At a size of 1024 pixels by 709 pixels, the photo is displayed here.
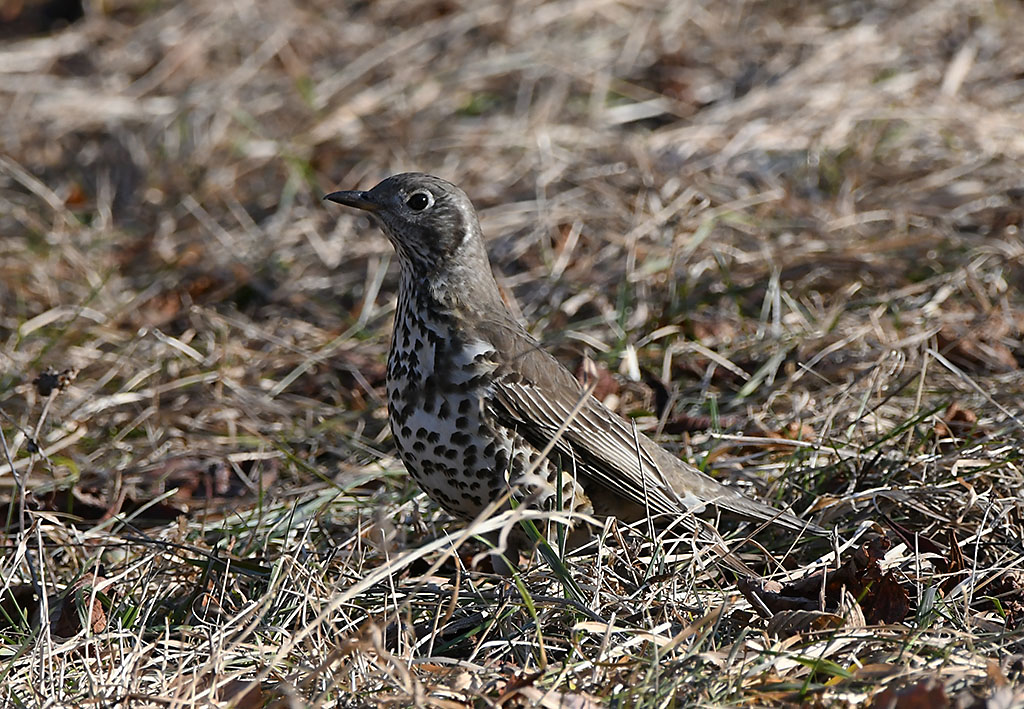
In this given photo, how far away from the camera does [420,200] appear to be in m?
3.89

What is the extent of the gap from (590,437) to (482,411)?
0.35 m

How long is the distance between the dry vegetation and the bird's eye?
0.97 meters

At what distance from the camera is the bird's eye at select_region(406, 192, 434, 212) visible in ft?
12.7

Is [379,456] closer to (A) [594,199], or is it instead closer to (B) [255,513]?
(B) [255,513]

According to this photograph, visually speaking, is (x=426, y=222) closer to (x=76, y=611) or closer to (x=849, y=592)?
(x=76, y=611)

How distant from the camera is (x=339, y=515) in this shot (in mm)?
4094

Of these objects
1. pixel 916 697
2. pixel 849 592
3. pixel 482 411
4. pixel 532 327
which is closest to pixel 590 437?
pixel 482 411

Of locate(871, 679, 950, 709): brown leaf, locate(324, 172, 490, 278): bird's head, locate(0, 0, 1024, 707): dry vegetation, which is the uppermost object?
locate(324, 172, 490, 278): bird's head

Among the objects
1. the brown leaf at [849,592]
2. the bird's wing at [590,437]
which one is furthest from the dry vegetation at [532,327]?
the bird's wing at [590,437]

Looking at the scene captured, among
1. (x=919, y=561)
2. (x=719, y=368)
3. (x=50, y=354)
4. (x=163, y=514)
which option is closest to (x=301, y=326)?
(x=50, y=354)

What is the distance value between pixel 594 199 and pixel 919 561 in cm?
320

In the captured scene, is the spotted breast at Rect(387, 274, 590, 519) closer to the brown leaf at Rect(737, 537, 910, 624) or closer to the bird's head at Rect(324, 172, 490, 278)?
the bird's head at Rect(324, 172, 490, 278)

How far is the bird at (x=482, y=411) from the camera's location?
11.5 ft

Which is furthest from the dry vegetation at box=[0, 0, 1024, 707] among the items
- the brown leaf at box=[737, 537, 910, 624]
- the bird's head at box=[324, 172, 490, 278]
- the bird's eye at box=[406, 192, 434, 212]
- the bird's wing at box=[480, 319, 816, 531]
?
the bird's eye at box=[406, 192, 434, 212]
